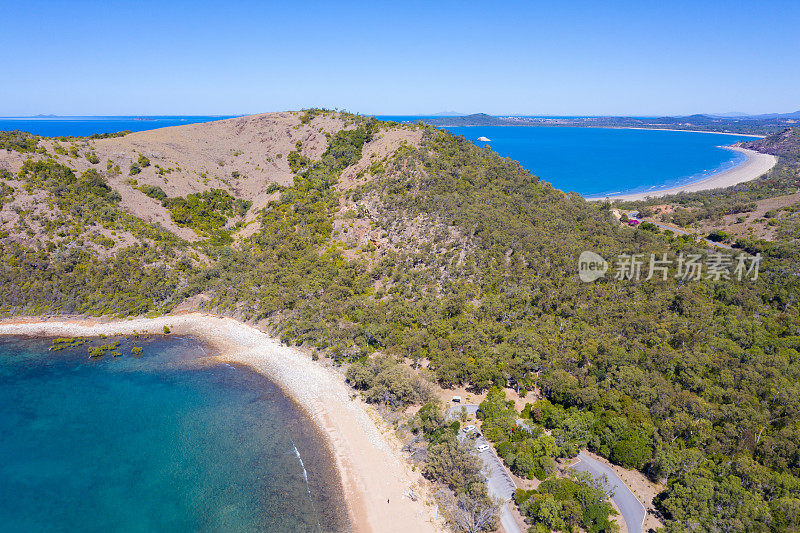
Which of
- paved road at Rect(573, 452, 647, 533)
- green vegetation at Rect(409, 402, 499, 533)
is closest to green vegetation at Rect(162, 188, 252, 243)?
green vegetation at Rect(409, 402, 499, 533)

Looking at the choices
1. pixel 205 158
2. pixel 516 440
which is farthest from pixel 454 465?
pixel 205 158

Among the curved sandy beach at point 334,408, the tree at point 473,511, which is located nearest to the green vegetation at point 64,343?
the curved sandy beach at point 334,408

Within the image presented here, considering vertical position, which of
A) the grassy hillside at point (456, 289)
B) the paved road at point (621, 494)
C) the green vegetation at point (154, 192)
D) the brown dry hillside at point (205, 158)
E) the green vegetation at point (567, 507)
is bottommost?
the paved road at point (621, 494)

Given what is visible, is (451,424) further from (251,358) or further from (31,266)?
(31,266)

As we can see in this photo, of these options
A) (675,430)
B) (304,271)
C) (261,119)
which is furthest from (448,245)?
(261,119)

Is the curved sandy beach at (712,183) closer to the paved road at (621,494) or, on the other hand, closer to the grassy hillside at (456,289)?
the grassy hillside at (456,289)

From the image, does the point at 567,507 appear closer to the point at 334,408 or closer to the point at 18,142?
the point at 334,408
